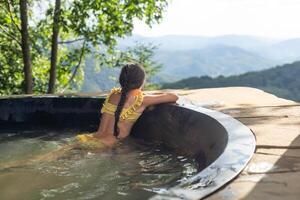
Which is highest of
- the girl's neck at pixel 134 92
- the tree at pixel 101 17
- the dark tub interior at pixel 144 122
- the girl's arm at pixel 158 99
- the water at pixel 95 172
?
the tree at pixel 101 17

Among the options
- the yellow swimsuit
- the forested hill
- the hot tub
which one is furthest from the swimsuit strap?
the forested hill

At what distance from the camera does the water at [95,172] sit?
9.91ft

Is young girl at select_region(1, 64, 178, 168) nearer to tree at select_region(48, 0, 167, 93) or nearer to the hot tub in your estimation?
the hot tub

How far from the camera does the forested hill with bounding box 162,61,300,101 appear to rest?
124ft

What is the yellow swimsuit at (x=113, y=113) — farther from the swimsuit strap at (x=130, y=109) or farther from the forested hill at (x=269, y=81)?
the forested hill at (x=269, y=81)

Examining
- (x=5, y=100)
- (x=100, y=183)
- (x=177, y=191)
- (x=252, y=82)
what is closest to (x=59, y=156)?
(x=100, y=183)

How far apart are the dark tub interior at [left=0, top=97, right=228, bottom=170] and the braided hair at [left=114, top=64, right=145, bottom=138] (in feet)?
1.06

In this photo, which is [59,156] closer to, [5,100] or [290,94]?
[5,100]

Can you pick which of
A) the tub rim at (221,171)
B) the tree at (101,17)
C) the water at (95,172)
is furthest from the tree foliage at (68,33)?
the tub rim at (221,171)

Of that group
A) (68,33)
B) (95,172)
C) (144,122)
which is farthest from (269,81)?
(95,172)

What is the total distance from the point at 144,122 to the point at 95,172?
111cm

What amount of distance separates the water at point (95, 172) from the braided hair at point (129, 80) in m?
0.36

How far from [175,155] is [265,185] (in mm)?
1922

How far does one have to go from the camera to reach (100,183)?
10.6ft
